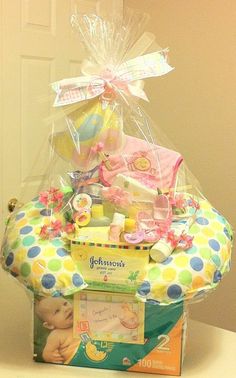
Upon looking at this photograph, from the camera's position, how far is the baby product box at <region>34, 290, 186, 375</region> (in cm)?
77

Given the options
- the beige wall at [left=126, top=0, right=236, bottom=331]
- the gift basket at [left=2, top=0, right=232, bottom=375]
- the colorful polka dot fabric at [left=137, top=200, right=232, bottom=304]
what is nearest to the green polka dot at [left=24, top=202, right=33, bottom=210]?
the gift basket at [left=2, top=0, right=232, bottom=375]

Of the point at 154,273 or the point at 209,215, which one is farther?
the point at 209,215

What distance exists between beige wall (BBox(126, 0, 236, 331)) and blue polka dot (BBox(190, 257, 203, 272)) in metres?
1.06

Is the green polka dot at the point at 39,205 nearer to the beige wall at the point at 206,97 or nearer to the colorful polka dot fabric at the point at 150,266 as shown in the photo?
the colorful polka dot fabric at the point at 150,266

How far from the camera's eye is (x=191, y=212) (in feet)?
2.73

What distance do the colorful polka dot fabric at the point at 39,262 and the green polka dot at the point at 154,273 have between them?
3.5 inches

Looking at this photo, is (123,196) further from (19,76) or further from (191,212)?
(19,76)

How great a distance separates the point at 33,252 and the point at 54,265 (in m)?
0.04

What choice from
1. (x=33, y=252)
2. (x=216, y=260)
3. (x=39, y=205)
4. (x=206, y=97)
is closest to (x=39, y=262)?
(x=33, y=252)

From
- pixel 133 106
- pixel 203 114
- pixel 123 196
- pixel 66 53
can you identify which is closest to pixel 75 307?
pixel 123 196

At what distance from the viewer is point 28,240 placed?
2.56 feet

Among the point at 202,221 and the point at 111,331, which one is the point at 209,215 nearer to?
the point at 202,221

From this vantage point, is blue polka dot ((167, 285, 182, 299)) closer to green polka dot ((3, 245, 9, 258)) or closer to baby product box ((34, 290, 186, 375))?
baby product box ((34, 290, 186, 375))

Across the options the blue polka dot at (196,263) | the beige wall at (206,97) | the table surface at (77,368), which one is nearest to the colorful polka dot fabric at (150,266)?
the blue polka dot at (196,263)
